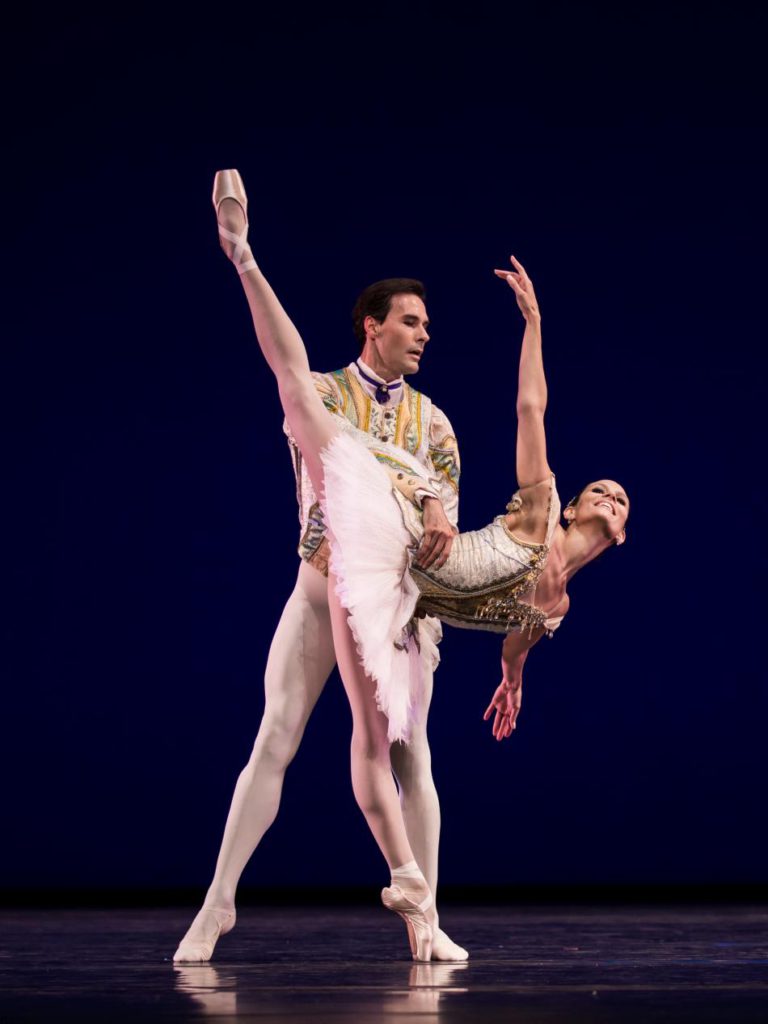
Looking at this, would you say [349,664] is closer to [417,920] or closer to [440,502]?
[440,502]

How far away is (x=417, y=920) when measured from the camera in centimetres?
312

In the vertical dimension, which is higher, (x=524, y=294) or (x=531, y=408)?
(x=524, y=294)

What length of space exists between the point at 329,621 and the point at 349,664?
0.22 metres

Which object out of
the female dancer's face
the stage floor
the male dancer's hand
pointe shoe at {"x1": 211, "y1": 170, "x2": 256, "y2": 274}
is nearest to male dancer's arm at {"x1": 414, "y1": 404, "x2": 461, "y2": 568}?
the male dancer's hand

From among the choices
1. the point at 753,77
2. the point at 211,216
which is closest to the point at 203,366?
the point at 211,216

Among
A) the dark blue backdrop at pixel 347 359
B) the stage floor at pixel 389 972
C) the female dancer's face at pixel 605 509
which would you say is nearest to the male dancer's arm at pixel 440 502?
the female dancer's face at pixel 605 509

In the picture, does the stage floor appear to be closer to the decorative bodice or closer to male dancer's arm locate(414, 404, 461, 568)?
the decorative bodice

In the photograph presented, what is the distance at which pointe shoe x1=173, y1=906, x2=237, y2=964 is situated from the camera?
311 centimetres

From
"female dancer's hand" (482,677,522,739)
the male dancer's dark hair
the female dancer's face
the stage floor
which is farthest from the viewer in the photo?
"female dancer's hand" (482,677,522,739)

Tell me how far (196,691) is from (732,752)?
1.97 m

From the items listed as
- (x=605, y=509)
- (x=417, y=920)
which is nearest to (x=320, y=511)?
(x=605, y=509)

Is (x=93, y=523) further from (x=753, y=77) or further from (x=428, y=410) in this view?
(x=753, y=77)

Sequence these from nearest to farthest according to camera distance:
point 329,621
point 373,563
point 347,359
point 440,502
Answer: point 373,563, point 440,502, point 329,621, point 347,359

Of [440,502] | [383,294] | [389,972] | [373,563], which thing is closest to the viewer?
[389,972]
